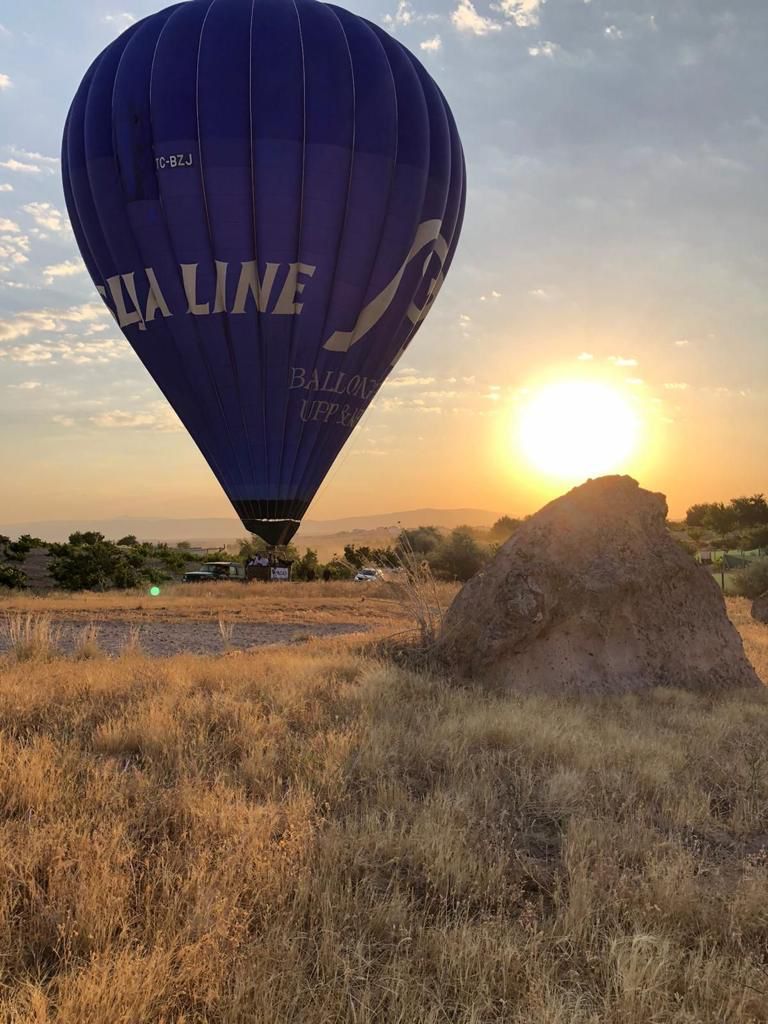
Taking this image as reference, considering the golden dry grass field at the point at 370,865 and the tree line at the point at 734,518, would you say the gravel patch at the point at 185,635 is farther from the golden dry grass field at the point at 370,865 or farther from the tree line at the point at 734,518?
the tree line at the point at 734,518

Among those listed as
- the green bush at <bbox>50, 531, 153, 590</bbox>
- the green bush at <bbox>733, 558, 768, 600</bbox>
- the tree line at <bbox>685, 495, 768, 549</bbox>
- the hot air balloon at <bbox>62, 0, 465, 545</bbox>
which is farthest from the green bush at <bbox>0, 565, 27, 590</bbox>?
the tree line at <bbox>685, 495, 768, 549</bbox>

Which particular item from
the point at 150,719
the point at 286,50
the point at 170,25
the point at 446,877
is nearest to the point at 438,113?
the point at 286,50

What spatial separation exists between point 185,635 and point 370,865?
13.2 meters

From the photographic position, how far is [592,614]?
9891 millimetres

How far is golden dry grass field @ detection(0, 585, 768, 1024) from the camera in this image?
3.06m

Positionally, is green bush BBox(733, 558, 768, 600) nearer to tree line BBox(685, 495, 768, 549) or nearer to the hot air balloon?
the hot air balloon

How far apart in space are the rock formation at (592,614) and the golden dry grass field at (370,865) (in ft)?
6.79

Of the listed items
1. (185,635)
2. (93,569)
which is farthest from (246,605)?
(93,569)

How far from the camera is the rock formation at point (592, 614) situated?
956 cm

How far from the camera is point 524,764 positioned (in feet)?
19.8

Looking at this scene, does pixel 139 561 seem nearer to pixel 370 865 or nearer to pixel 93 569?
pixel 93 569

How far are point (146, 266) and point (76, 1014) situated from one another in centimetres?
2127

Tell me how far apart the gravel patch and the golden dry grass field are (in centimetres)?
650

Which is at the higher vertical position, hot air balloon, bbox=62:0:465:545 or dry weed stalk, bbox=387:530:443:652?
hot air balloon, bbox=62:0:465:545
